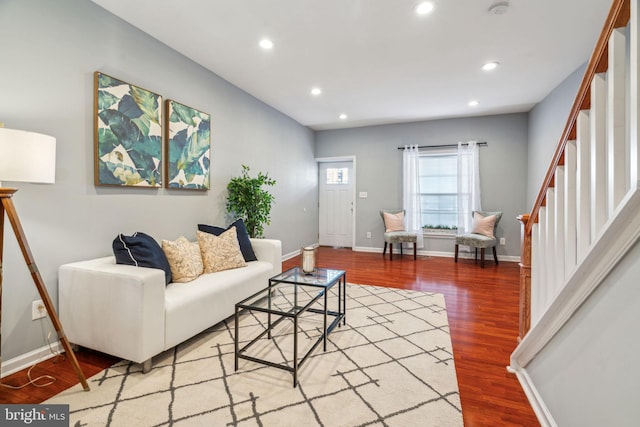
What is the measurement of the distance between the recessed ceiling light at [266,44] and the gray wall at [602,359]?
2.98m

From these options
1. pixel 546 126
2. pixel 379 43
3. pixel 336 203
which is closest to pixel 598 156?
pixel 379 43

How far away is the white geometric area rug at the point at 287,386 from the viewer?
146 cm

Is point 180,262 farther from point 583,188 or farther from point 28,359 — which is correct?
point 583,188

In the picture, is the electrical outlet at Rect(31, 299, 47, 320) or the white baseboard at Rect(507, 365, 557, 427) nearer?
the white baseboard at Rect(507, 365, 557, 427)

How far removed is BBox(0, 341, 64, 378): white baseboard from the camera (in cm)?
181

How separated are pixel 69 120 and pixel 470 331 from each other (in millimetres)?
3513

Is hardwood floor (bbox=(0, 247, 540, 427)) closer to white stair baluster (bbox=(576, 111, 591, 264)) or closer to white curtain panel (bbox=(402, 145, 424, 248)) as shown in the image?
white curtain panel (bbox=(402, 145, 424, 248))

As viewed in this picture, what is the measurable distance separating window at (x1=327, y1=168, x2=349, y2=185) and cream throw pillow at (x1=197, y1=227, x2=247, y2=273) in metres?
3.89

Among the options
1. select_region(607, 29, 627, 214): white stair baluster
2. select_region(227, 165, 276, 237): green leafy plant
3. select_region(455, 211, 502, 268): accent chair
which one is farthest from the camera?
select_region(455, 211, 502, 268): accent chair

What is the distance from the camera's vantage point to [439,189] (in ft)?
18.4

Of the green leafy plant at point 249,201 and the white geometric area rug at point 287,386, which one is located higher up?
the green leafy plant at point 249,201

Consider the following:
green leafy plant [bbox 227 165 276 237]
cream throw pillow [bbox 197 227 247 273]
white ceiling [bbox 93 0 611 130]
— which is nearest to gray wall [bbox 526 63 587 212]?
white ceiling [bbox 93 0 611 130]

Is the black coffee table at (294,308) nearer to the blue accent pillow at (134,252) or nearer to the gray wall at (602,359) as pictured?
the blue accent pillow at (134,252)

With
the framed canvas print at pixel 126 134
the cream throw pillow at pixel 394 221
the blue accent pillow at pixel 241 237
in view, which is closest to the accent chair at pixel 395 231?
the cream throw pillow at pixel 394 221
